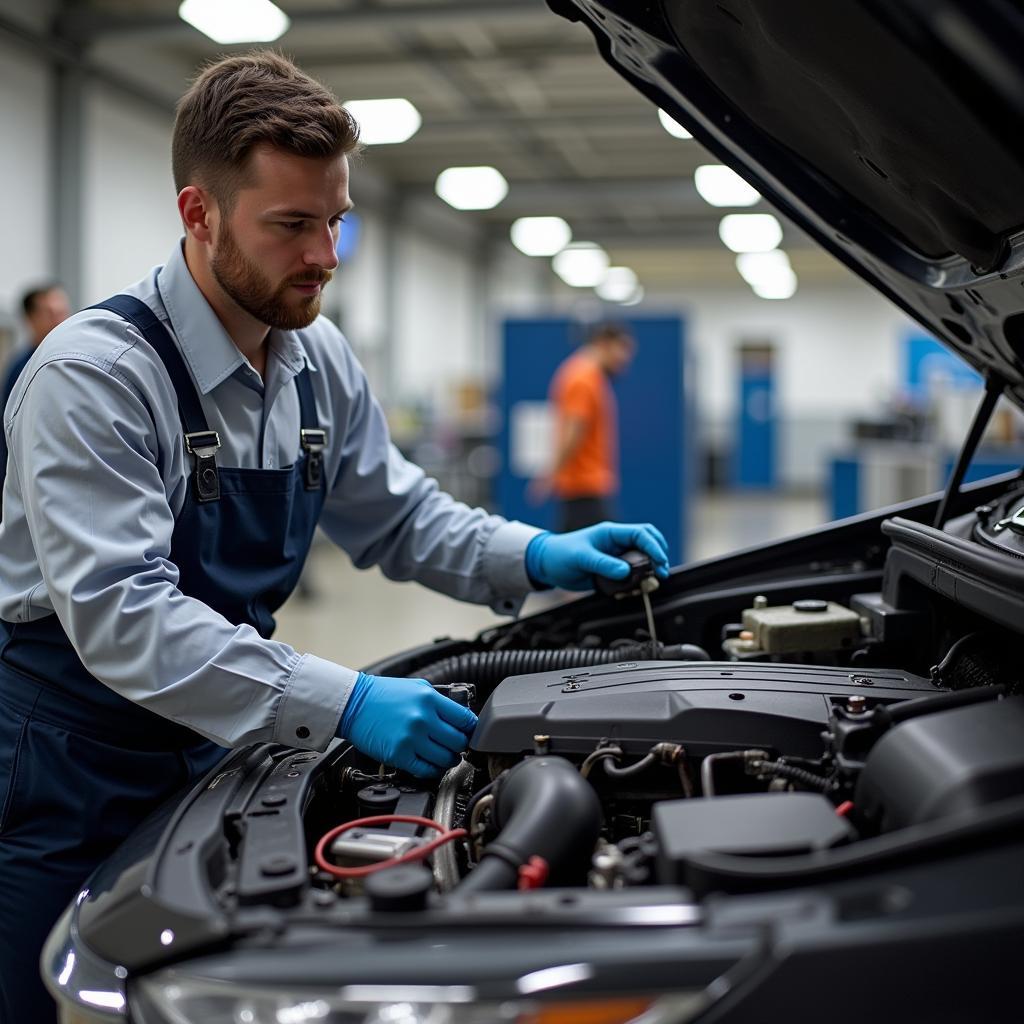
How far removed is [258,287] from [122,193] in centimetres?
630

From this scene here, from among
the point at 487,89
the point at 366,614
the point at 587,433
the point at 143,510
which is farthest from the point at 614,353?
the point at 143,510

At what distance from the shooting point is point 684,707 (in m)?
1.30

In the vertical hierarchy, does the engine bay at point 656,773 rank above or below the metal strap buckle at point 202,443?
below

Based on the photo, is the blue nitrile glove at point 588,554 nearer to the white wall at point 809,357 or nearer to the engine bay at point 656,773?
the engine bay at point 656,773

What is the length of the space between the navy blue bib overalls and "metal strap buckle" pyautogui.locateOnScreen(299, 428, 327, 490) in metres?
0.10

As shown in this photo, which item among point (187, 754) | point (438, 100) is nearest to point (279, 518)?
point (187, 754)

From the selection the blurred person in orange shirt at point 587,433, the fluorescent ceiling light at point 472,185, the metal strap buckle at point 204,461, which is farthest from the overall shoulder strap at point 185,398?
the fluorescent ceiling light at point 472,185

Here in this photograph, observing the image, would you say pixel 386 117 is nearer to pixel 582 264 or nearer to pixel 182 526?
pixel 182 526

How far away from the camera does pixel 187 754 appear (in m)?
1.53

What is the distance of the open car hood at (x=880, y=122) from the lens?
1.09 m

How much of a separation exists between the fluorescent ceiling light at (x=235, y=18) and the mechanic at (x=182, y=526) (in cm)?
384

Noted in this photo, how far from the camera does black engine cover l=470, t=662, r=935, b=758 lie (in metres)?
1.29

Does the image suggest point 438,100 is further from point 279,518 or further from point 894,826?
point 894,826

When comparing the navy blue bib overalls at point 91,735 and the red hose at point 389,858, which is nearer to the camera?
the red hose at point 389,858
